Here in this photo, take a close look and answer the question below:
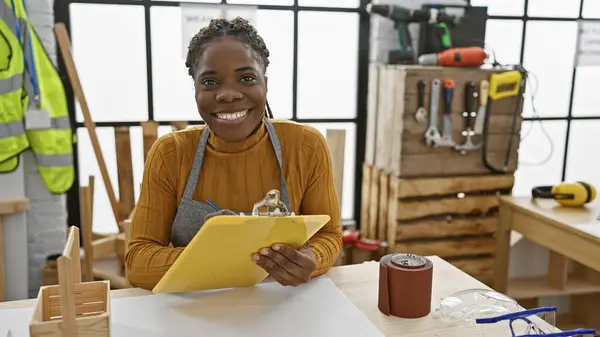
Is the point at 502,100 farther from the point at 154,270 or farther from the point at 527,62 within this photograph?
the point at 154,270

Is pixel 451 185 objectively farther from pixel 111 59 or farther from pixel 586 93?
pixel 111 59

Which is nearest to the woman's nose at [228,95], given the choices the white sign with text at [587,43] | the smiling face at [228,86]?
the smiling face at [228,86]

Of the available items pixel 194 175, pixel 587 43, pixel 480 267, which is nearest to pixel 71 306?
pixel 194 175

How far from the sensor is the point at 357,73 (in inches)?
111

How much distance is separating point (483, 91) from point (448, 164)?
342mm

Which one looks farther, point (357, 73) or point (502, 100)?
point (357, 73)

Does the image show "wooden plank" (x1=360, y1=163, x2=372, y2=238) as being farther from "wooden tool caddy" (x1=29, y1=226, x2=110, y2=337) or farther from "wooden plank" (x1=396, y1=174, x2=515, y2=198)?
"wooden tool caddy" (x1=29, y1=226, x2=110, y2=337)

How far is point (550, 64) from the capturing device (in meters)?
3.09

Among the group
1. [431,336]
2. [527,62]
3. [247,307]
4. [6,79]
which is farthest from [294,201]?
[527,62]

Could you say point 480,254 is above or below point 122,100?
below

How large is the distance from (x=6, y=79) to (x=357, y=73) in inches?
59.3

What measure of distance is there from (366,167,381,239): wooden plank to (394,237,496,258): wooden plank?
185 mm

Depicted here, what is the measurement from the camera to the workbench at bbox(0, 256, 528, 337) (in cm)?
104

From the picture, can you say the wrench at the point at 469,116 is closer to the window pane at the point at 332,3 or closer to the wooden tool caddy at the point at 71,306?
the window pane at the point at 332,3
